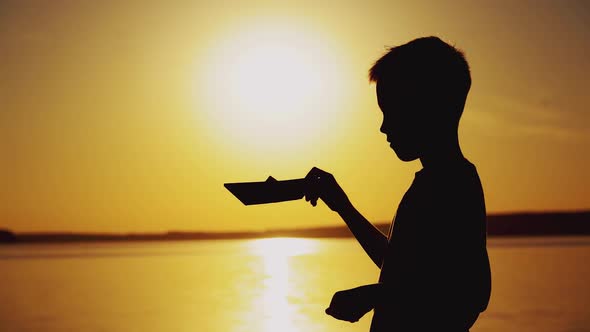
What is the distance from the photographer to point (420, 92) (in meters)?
2.11

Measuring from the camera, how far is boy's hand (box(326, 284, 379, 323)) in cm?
181

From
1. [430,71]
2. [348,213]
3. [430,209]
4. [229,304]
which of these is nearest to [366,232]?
[348,213]

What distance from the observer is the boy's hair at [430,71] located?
2.10 metres

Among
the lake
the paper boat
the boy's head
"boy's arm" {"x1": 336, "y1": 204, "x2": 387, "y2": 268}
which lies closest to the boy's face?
the boy's head

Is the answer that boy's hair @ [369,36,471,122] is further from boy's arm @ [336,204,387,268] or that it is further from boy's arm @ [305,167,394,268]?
boy's arm @ [336,204,387,268]

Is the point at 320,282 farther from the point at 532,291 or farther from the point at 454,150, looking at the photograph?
the point at 454,150

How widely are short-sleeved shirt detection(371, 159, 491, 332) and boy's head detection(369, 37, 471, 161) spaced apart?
0.47ft

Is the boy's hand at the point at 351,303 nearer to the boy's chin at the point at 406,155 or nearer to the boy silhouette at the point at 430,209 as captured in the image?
the boy silhouette at the point at 430,209

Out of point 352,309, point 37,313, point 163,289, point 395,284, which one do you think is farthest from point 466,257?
point 163,289

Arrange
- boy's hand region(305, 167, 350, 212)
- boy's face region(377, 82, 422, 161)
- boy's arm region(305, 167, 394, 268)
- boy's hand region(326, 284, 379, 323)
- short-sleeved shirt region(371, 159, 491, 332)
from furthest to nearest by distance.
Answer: boy's arm region(305, 167, 394, 268) → boy's hand region(305, 167, 350, 212) → boy's face region(377, 82, 422, 161) → short-sleeved shirt region(371, 159, 491, 332) → boy's hand region(326, 284, 379, 323)

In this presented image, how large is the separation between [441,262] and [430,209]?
0.16 meters

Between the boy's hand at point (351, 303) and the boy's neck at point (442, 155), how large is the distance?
0.47 m

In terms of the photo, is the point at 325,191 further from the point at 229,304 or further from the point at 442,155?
the point at 229,304

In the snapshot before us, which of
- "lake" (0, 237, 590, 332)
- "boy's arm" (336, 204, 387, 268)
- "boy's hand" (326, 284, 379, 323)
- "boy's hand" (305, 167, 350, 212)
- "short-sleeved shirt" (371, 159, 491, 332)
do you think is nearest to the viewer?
"boy's hand" (326, 284, 379, 323)
